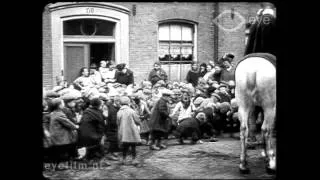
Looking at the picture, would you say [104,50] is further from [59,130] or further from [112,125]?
[59,130]

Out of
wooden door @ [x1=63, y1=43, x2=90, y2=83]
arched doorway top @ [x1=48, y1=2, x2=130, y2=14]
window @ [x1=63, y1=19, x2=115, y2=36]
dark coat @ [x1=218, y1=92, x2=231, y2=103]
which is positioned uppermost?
arched doorway top @ [x1=48, y1=2, x2=130, y2=14]

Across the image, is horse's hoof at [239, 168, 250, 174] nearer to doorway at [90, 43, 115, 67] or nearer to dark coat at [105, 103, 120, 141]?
dark coat at [105, 103, 120, 141]

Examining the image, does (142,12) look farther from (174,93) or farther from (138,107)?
(138,107)

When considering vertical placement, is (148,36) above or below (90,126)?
above

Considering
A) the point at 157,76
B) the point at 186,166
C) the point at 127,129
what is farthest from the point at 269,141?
the point at 157,76

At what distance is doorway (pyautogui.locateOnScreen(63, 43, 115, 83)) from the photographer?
9391mm

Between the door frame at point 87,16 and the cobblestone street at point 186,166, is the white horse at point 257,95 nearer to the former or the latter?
the cobblestone street at point 186,166

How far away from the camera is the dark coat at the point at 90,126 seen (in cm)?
593

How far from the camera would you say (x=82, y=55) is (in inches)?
393

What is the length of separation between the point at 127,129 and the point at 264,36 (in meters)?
2.30

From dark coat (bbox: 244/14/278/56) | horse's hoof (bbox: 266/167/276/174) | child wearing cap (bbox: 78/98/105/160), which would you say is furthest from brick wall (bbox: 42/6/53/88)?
horse's hoof (bbox: 266/167/276/174)

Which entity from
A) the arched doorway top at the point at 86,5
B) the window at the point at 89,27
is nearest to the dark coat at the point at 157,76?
the window at the point at 89,27

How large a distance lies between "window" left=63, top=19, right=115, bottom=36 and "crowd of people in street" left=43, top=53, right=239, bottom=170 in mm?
1299

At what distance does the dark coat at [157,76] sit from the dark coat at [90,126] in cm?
377
